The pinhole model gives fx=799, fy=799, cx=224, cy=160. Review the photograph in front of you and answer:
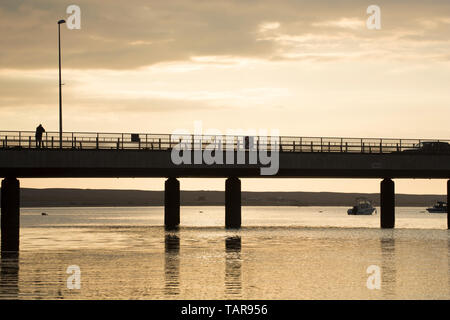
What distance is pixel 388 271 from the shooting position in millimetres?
44781

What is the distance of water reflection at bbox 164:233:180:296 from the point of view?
3594cm

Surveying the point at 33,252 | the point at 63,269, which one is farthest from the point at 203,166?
the point at 63,269

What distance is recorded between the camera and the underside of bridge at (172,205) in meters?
87.5

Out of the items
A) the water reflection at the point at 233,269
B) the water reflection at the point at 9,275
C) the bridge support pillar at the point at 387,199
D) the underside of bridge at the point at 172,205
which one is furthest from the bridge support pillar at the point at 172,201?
the water reflection at the point at 9,275

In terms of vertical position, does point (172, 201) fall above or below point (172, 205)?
above

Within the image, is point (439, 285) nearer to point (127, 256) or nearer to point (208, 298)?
point (208, 298)

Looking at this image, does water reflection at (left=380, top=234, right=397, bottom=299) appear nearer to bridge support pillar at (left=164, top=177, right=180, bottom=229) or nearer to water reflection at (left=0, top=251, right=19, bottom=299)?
water reflection at (left=0, top=251, right=19, bottom=299)

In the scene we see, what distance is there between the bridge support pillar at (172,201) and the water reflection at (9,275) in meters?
47.5

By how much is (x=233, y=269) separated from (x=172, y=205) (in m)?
62.1

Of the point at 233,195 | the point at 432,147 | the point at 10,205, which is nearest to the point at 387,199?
the point at 432,147

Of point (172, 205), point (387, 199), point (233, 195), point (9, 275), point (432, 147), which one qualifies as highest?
point (432, 147)

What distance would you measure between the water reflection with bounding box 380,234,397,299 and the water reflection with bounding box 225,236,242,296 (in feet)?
21.7

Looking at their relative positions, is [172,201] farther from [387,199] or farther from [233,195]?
[387,199]
